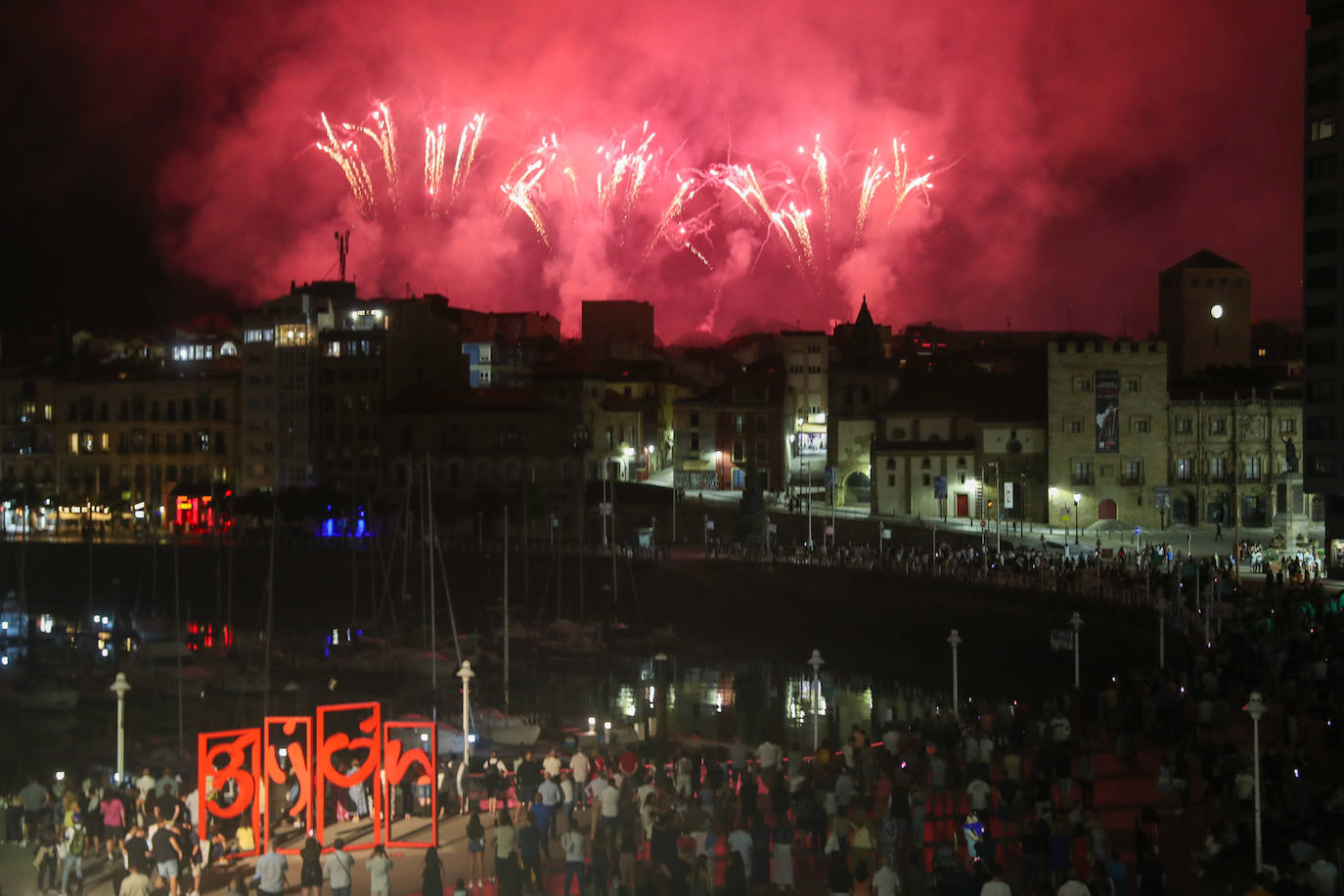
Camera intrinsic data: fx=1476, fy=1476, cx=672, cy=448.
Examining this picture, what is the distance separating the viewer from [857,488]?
77.3m

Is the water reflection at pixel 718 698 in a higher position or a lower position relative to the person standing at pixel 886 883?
lower

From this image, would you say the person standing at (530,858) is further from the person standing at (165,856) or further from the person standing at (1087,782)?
the person standing at (1087,782)

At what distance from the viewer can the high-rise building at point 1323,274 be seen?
54.3 meters

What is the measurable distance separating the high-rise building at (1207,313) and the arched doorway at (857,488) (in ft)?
70.6

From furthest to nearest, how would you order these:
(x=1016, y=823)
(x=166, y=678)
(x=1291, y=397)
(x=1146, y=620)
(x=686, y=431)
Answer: (x=686, y=431) → (x=1291, y=397) → (x=166, y=678) → (x=1146, y=620) → (x=1016, y=823)

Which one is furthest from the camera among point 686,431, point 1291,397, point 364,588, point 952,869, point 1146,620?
point 686,431

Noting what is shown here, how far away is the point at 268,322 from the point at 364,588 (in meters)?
29.9

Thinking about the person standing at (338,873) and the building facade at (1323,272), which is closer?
the person standing at (338,873)

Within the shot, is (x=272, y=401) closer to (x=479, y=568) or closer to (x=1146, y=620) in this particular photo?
(x=479, y=568)

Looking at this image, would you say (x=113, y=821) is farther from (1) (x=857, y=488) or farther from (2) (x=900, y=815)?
(1) (x=857, y=488)

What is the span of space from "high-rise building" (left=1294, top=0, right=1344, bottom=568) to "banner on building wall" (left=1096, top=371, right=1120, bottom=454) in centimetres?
1383

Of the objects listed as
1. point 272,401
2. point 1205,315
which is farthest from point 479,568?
point 1205,315

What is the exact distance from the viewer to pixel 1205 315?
86312 mm

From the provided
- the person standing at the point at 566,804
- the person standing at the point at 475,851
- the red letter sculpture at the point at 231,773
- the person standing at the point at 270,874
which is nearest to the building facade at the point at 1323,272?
the person standing at the point at 566,804
